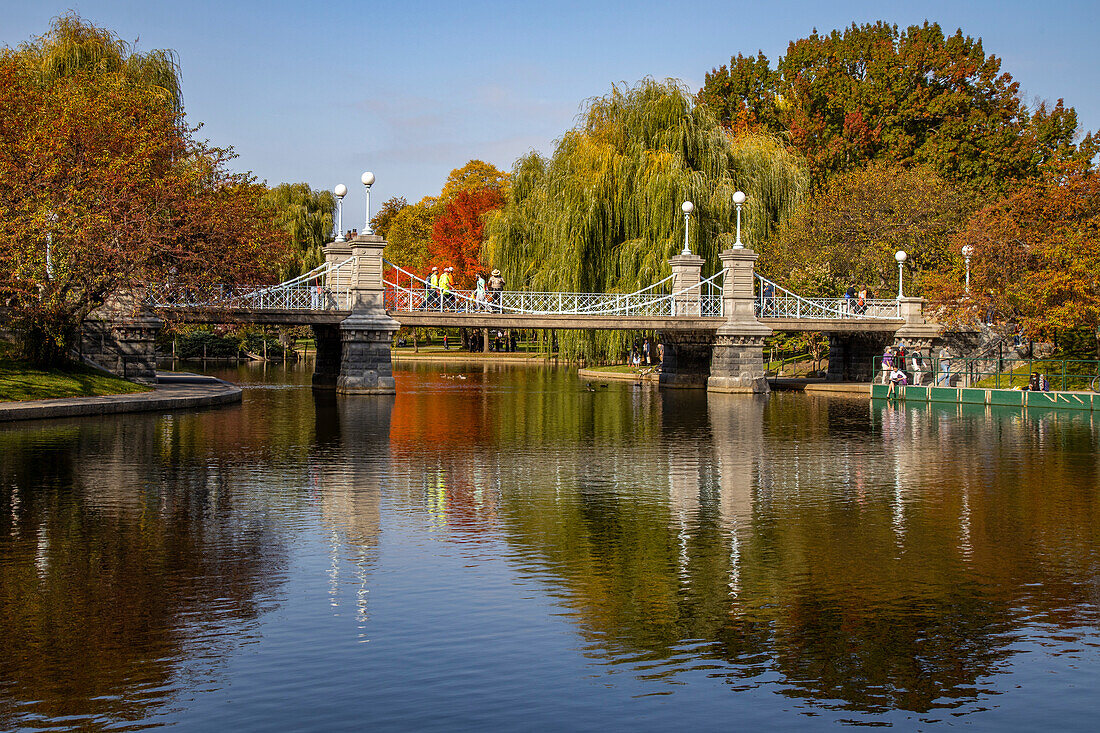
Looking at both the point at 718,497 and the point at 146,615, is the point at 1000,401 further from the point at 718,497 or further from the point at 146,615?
the point at 146,615

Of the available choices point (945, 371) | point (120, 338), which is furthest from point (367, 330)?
point (945, 371)

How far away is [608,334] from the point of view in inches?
1928

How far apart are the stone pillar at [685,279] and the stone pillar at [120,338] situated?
19671 mm

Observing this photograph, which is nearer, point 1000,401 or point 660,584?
point 660,584

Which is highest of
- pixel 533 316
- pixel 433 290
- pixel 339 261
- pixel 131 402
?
pixel 339 261

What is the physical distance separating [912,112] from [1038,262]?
24769mm

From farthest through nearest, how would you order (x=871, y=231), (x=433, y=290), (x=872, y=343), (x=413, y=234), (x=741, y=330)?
(x=413, y=234) → (x=871, y=231) → (x=872, y=343) → (x=741, y=330) → (x=433, y=290)

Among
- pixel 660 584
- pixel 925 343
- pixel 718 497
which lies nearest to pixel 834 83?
pixel 925 343

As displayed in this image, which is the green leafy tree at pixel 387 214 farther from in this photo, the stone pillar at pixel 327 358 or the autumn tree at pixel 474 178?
the stone pillar at pixel 327 358

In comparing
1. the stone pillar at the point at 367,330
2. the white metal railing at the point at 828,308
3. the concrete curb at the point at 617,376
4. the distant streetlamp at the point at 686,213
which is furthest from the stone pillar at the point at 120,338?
the white metal railing at the point at 828,308

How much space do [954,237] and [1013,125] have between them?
19.5 meters

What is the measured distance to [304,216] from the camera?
77.3 m

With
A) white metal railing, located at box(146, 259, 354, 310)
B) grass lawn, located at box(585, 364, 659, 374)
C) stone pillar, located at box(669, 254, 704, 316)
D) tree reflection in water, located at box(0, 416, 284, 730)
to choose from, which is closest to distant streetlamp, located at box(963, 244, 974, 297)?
stone pillar, located at box(669, 254, 704, 316)

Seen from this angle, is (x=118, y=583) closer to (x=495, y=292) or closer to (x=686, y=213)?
(x=495, y=292)
